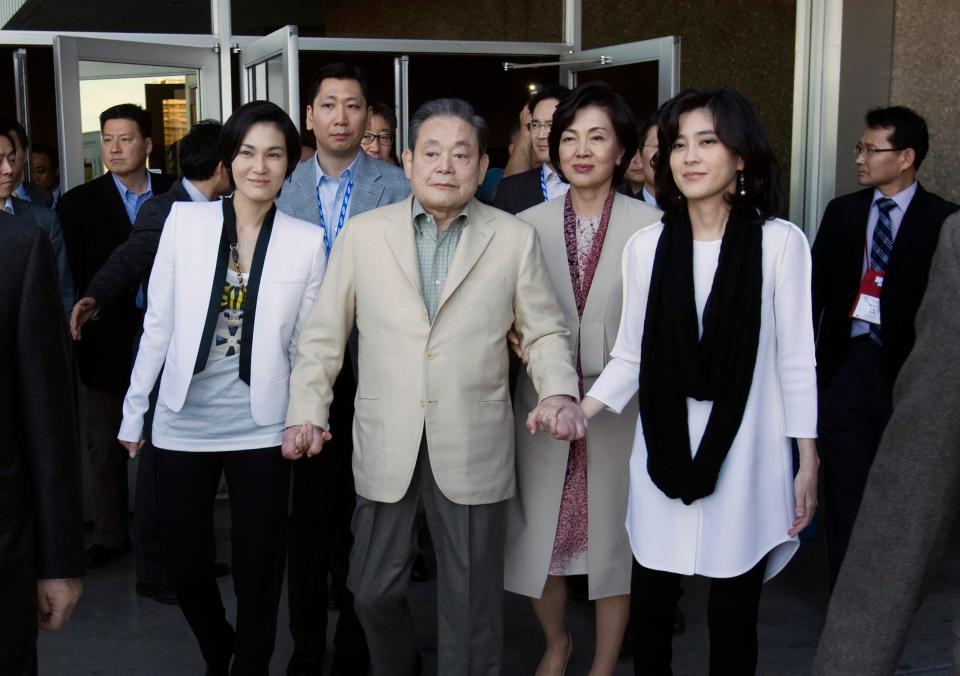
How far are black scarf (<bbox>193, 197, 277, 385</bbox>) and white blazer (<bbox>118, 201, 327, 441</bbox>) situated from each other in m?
0.01

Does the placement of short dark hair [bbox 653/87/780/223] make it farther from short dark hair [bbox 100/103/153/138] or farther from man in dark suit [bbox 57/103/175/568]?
short dark hair [bbox 100/103/153/138]

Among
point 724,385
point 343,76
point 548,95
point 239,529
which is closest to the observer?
point 724,385

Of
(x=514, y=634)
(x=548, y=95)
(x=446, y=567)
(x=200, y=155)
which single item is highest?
(x=548, y=95)

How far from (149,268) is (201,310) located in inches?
41.2

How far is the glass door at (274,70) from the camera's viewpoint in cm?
563

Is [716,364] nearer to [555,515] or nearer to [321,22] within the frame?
[555,515]

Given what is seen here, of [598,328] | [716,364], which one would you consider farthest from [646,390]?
[598,328]

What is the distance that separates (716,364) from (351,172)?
1.49m

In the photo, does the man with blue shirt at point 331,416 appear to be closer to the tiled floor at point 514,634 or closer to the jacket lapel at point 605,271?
the tiled floor at point 514,634

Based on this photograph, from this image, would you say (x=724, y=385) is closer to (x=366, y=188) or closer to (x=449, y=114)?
(x=449, y=114)

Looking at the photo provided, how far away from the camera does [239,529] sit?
3127 mm

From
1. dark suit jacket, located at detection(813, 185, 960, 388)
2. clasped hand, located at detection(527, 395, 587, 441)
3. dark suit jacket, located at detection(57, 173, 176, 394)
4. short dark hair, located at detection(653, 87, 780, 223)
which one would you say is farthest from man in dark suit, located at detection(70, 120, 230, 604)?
dark suit jacket, located at detection(813, 185, 960, 388)

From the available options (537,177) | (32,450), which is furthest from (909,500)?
(537,177)

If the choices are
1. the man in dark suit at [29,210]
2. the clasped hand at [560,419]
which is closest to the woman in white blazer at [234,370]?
the clasped hand at [560,419]
